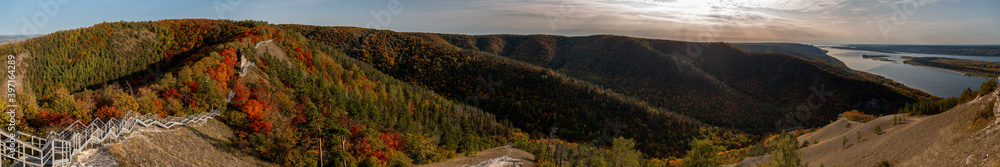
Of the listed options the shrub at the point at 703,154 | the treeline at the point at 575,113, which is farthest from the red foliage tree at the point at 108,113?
the treeline at the point at 575,113

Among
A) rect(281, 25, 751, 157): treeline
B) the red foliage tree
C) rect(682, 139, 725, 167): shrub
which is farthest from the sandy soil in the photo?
rect(281, 25, 751, 157): treeline

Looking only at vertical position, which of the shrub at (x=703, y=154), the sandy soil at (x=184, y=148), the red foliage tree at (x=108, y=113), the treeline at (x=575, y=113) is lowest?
→ the treeline at (x=575, y=113)

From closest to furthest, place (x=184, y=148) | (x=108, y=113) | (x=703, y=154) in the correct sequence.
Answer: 1. (x=184, y=148)
2. (x=108, y=113)
3. (x=703, y=154)

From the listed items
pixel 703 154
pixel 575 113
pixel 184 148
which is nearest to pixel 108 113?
pixel 184 148

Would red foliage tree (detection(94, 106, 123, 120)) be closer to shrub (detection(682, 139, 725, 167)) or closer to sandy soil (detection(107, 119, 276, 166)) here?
sandy soil (detection(107, 119, 276, 166))

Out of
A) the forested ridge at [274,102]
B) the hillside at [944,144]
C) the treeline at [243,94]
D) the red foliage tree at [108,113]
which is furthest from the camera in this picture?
the forested ridge at [274,102]

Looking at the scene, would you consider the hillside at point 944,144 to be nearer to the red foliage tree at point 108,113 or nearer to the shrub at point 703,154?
the shrub at point 703,154

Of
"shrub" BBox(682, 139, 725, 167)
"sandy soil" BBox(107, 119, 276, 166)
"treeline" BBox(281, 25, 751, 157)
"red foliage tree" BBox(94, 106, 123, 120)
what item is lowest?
"treeline" BBox(281, 25, 751, 157)

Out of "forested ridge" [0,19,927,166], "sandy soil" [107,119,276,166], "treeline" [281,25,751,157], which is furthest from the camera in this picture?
"treeline" [281,25,751,157]

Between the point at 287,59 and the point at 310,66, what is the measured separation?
20.1 ft

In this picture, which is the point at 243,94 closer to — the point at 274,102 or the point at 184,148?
the point at 274,102

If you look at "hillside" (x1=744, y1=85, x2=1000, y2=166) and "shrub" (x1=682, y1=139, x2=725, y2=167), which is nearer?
"hillside" (x1=744, y1=85, x2=1000, y2=166)

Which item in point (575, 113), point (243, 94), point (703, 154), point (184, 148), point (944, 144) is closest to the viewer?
point (944, 144)

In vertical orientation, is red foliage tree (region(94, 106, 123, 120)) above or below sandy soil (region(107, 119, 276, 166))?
above
